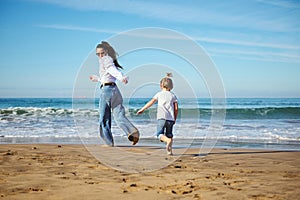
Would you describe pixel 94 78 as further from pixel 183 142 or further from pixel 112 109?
pixel 183 142

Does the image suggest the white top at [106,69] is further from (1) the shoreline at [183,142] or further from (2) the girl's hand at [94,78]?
(1) the shoreline at [183,142]

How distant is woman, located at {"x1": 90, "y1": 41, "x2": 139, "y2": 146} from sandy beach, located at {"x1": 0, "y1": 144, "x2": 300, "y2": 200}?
0.99m

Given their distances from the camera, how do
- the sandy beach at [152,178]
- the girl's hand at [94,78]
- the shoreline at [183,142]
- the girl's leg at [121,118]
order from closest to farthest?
the sandy beach at [152,178] < the girl's leg at [121,118] < the girl's hand at [94,78] < the shoreline at [183,142]

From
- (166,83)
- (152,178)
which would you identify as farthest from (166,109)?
(152,178)

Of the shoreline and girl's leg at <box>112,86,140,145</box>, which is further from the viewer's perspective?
the shoreline

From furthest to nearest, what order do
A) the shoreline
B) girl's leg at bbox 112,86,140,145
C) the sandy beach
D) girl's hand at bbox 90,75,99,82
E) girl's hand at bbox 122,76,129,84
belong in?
the shoreline → girl's hand at bbox 90,75,99,82 → girl's leg at bbox 112,86,140,145 → girl's hand at bbox 122,76,129,84 → the sandy beach

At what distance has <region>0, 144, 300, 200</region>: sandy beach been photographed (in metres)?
3.73

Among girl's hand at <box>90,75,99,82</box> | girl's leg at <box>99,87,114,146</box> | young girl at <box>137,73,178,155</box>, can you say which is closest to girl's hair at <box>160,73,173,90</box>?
young girl at <box>137,73,178,155</box>

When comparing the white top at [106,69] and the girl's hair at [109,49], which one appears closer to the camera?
the white top at [106,69]

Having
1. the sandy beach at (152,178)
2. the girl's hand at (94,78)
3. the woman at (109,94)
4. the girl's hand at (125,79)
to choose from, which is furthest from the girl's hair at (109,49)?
the sandy beach at (152,178)

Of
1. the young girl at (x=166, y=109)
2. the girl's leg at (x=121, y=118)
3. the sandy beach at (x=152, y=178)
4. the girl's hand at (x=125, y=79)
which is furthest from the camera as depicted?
the girl's leg at (x=121, y=118)

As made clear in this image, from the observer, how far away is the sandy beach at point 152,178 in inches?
147

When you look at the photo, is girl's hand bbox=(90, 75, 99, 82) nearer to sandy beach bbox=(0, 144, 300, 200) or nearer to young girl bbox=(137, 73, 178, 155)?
young girl bbox=(137, 73, 178, 155)

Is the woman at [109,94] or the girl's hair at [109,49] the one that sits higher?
the girl's hair at [109,49]
